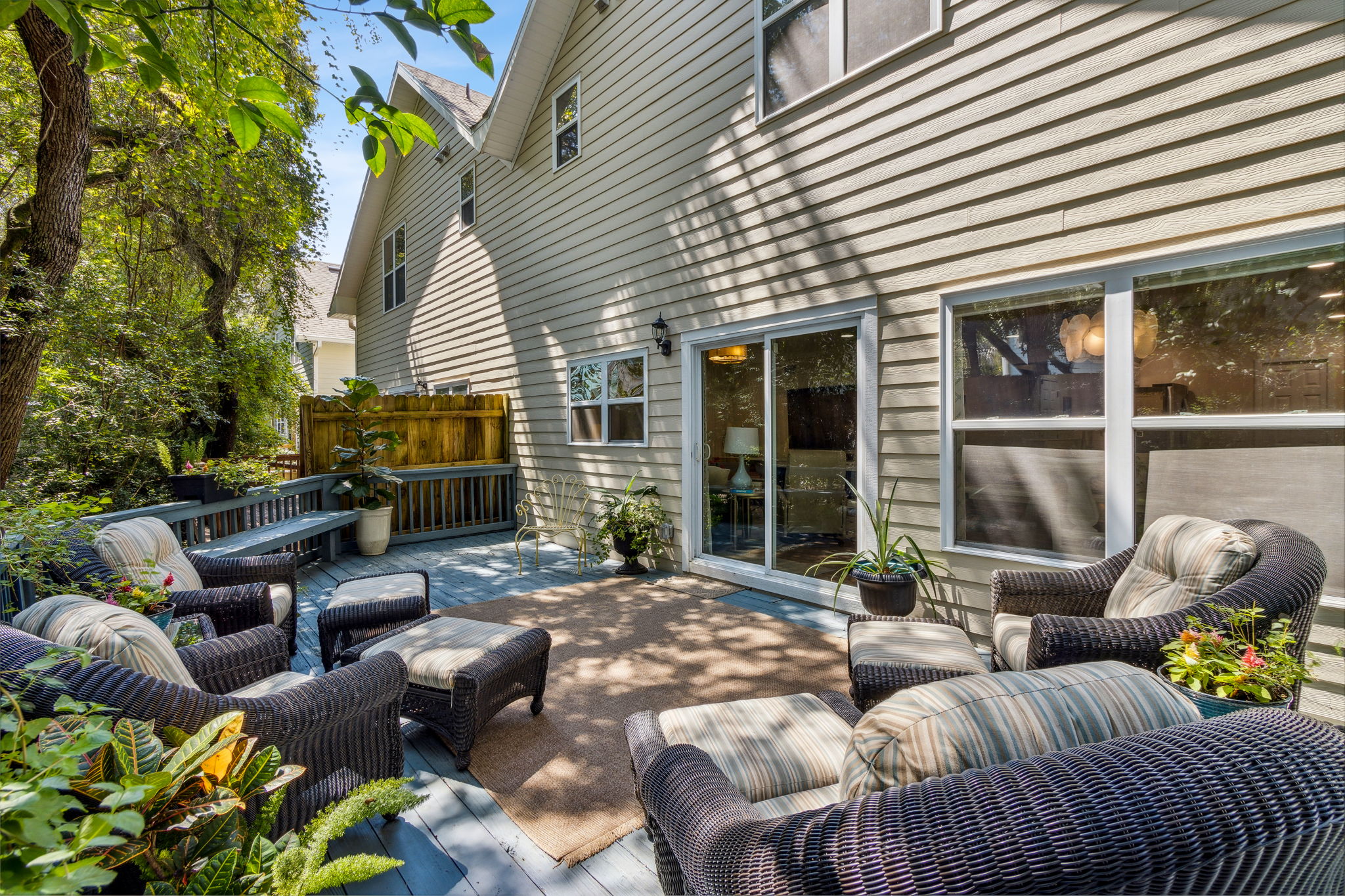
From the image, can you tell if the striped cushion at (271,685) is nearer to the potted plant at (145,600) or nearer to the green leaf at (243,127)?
the potted plant at (145,600)

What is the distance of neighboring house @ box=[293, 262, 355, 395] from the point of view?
1675 cm

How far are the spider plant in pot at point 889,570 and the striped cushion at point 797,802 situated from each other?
224cm

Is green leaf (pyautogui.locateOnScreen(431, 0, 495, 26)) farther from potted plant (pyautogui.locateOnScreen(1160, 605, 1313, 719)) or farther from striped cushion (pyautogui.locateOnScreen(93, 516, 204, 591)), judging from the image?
striped cushion (pyautogui.locateOnScreen(93, 516, 204, 591))

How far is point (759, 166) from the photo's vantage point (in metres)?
4.81

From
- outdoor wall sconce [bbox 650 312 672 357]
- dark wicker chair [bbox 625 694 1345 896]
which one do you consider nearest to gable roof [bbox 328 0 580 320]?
outdoor wall sconce [bbox 650 312 672 357]

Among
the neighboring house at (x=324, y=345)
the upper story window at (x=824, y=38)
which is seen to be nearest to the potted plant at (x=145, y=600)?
the upper story window at (x=824, y=38)

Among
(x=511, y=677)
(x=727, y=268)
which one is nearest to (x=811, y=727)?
(x=511, y=677)

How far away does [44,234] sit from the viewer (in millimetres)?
4312

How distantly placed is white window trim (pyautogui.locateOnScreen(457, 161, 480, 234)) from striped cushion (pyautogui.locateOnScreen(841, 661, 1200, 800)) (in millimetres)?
9106

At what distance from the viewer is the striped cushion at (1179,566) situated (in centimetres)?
220

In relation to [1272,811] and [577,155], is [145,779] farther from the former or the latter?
[577,155]

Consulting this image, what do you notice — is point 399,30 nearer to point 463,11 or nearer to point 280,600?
point 463,11

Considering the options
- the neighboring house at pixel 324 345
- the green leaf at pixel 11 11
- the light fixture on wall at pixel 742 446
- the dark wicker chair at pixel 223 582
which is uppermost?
the neighboring house at pixel 324 345

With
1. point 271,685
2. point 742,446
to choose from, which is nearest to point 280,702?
point 271,685
